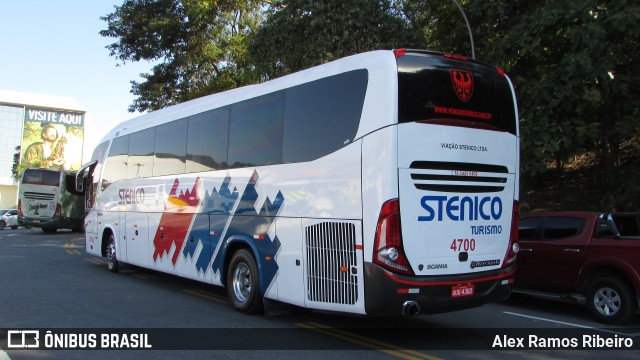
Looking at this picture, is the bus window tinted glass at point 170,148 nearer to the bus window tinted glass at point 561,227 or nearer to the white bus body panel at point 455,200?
the white bus body panel at point 455,200

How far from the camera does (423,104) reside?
6.36 metres

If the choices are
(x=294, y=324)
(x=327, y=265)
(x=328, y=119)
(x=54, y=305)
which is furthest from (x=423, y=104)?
(x=54, y=305)

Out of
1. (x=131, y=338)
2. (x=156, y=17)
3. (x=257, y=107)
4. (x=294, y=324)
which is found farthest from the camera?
(x=156, y=17)

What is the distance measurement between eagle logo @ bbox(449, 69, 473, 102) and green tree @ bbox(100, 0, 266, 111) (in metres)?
19.6

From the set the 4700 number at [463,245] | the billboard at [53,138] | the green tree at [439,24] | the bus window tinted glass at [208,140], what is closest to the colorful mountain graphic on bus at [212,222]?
the bus window tinted glass at [208,140]

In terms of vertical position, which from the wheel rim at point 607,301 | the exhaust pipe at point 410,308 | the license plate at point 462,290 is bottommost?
the wheel rim at point 607,301

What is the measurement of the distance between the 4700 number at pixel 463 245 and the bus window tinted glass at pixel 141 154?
7.53 m

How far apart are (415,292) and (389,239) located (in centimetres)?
70

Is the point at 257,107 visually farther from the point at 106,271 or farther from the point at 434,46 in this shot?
the point at 434,46

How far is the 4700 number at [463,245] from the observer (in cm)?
646

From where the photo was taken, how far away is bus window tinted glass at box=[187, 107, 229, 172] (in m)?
9.29

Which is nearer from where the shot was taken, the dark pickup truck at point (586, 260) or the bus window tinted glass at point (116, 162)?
the dark pickup truck at point (586, 260)

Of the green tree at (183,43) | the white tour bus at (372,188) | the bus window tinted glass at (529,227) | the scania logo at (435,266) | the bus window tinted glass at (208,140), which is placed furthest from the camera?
the green tree at (183,43)

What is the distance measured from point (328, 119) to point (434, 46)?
618 inches
